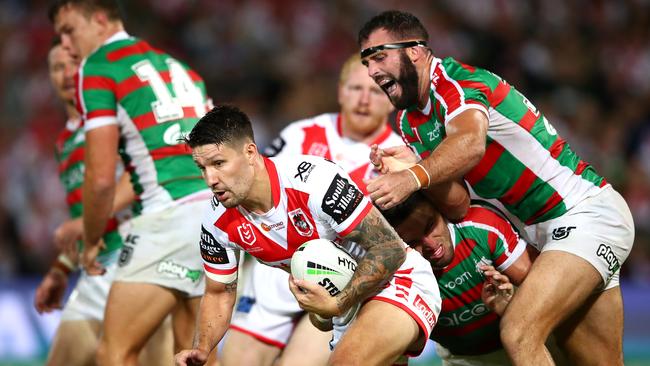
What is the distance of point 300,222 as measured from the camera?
16.6 feet

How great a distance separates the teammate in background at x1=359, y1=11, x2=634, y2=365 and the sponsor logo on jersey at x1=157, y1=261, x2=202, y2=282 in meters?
1.51

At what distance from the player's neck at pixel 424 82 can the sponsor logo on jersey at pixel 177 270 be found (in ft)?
5.63

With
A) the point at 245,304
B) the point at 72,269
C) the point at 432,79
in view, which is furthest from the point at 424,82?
the point at 72,269

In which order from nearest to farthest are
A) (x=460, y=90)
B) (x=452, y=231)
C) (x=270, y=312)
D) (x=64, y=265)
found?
(x=460, y=90), (x=452, y=231), (x=270, y=312), (x=64, y=265)

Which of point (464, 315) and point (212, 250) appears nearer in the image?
point (212, 250)

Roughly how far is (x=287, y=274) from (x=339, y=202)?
189 cm

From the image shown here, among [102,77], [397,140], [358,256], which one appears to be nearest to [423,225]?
[358,256]

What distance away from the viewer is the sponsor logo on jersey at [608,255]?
552 cm

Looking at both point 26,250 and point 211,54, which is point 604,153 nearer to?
point 211,54

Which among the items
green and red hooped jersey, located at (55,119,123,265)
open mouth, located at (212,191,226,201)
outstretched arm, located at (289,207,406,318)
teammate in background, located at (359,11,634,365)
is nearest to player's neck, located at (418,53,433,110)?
teammate in background, located at (359,11,634,365)

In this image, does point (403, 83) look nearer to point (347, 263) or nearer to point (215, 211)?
point (347, 263)

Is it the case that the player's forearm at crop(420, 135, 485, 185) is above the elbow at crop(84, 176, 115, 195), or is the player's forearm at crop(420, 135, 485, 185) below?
above

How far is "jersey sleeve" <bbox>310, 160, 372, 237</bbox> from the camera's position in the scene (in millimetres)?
4902

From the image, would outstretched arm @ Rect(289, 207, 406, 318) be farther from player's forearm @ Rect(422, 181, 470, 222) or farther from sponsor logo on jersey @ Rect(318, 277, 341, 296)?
player's forearm @ Rect(422, 181, 470, 222)
